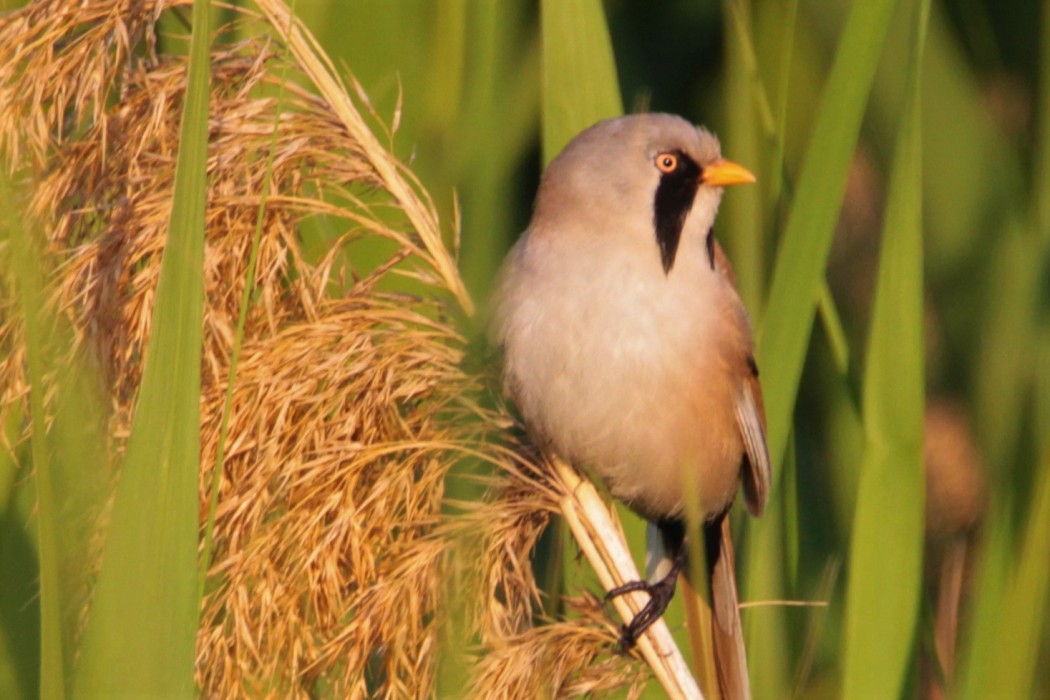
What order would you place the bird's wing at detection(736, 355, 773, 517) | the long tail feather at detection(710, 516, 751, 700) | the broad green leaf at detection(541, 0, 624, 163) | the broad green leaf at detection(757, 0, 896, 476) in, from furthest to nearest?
the bird's wing at detection(736, 355, 773, 517)
the long tail feather at detection(710, 516, 751, 700)
the broad green leaf at detection(541, 0, 624, 163)
the broad green leaf at detection(757, 0, 896, 476)

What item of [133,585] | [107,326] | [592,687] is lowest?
[592,687]

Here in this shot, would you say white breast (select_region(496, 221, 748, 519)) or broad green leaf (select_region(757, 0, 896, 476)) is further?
white breast (select_region(496, 221, 748, 519))

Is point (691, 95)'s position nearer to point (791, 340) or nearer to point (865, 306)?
point (865, 306)

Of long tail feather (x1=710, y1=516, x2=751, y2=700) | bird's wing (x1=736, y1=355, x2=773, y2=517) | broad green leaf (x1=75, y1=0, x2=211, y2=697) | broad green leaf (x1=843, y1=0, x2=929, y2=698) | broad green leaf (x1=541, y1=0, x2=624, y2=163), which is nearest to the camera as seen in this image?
broad green leaf (x1=75, y1=0, x2=211, y2=697)

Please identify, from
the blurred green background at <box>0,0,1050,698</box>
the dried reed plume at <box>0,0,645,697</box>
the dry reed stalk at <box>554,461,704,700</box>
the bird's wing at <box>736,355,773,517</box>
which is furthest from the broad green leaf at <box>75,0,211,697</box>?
the bird's wing at <box>736,355,773,517</box>

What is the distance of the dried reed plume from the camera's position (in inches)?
58.1

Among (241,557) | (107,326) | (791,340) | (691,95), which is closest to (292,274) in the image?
(107,326)

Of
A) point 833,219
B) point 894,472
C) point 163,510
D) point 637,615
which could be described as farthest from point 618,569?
point 163,510

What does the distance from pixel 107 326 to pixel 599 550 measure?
0.64 metres

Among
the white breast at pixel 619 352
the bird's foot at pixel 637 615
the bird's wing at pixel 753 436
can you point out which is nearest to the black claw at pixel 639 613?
the bird's foot at pixel 637 615

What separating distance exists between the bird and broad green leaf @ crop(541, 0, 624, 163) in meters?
0.05

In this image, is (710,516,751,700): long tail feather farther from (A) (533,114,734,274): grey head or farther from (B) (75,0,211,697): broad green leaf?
(B) (75,0,211,697): broad green leaf

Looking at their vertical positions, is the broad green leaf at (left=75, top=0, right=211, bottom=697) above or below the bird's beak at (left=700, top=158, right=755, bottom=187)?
below

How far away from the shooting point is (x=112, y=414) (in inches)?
59.1
